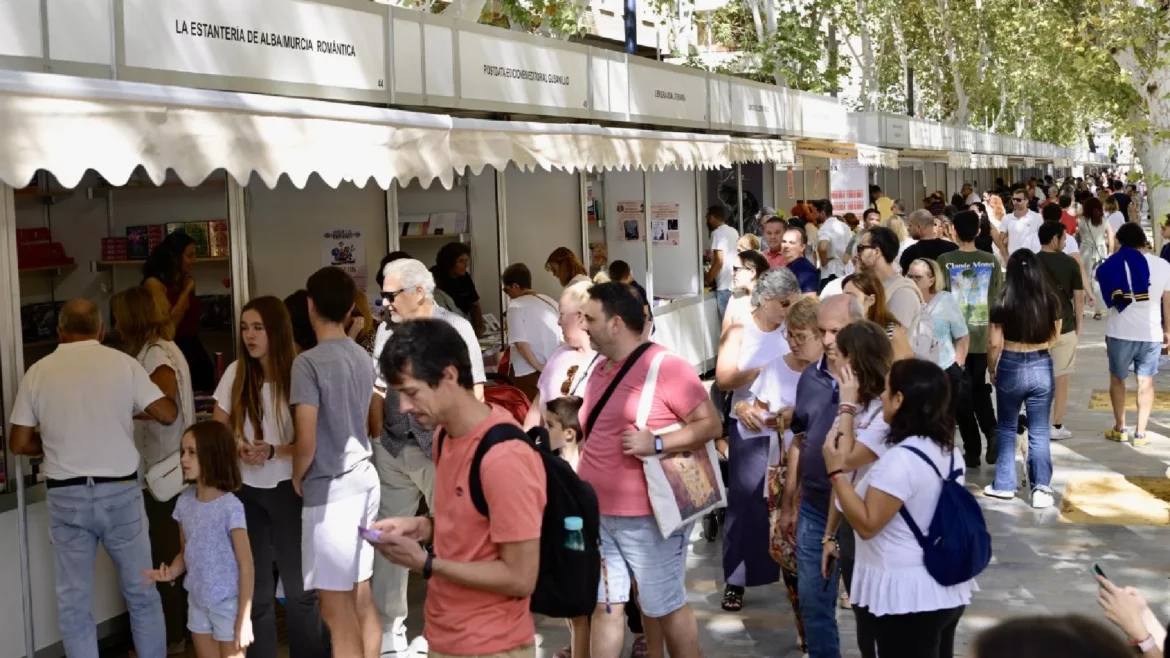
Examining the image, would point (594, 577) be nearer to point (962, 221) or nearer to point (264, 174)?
point (264, 174)

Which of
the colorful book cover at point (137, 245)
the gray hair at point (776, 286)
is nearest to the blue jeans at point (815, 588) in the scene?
the gray hair at point (776, 286)

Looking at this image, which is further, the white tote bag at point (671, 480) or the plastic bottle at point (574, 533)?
the white tote bag at point (671, 480)

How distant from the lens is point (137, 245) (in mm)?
9922

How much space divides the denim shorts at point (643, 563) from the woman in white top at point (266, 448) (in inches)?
60.6

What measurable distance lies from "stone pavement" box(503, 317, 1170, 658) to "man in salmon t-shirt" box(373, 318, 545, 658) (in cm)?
309

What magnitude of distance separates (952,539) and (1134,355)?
7708 mm

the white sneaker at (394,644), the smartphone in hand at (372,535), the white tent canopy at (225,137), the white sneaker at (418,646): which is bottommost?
the white sneaker at (418,646)

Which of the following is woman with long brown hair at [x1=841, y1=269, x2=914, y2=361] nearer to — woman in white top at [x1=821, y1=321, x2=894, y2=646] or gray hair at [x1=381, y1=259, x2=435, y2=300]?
woman in white top at [x1=821, y1=321, x2=894, y2=646]

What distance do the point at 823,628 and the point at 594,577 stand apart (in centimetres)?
223

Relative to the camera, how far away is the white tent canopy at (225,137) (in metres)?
4.67

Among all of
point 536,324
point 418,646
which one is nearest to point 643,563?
point 418,646

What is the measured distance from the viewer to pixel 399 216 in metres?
11.6

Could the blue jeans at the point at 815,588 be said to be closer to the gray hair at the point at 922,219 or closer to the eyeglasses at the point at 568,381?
the eyeglasses at the point at 568,381

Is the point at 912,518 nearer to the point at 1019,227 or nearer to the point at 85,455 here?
the point at 85,455
